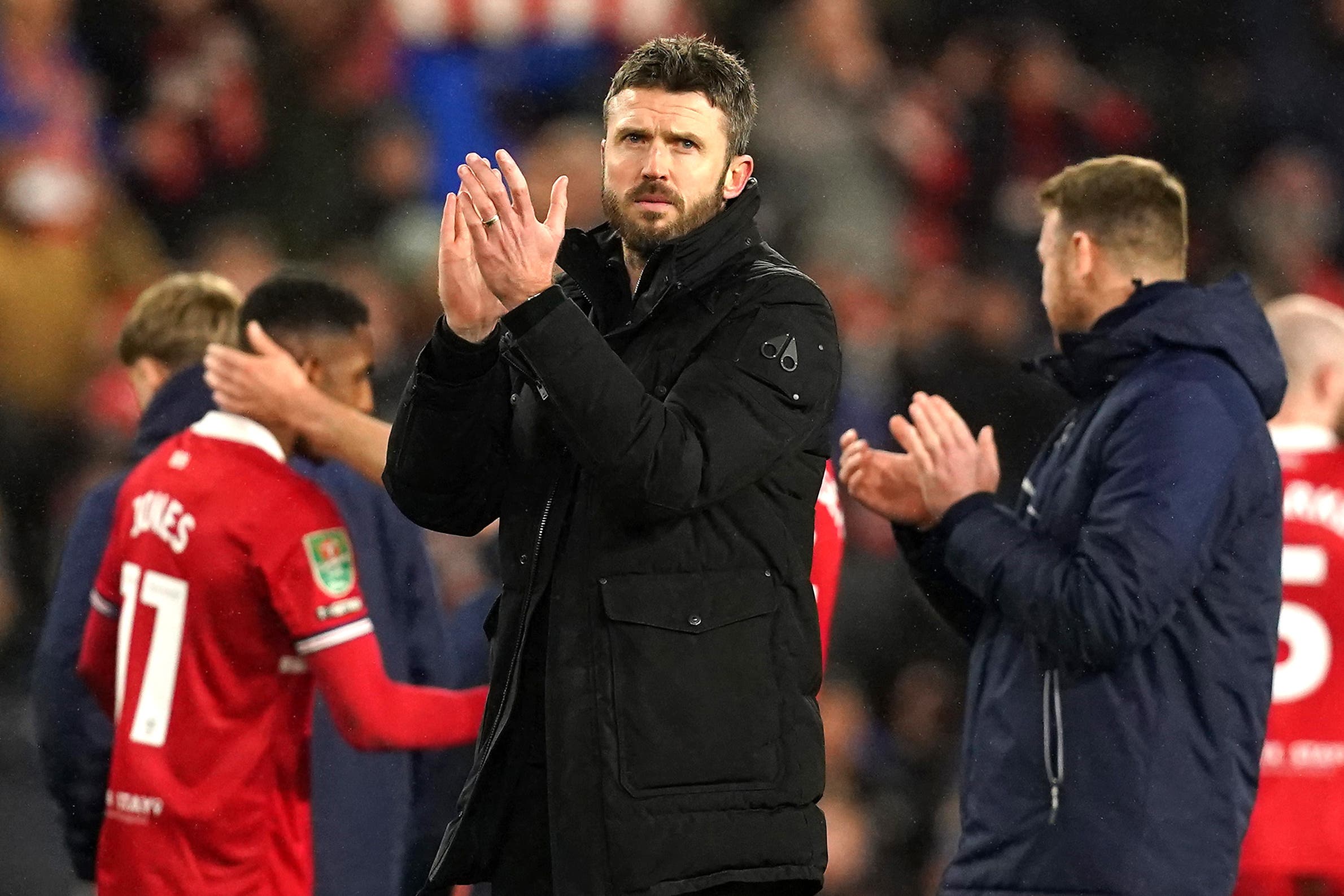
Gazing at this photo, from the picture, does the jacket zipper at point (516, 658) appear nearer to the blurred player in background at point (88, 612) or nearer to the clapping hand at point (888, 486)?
the clapping hand at point (888, 486)

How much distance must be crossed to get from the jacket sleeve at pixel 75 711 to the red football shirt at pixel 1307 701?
230 centimetres

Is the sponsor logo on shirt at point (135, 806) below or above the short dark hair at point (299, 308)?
below

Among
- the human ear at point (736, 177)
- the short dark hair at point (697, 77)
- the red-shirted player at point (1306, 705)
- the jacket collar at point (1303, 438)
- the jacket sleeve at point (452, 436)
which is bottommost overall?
the red-shirted player at point (1306, 705)

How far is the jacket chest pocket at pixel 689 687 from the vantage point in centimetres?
222

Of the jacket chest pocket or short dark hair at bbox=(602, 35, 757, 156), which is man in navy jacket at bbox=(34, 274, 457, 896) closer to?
short dark hair at bbox=(602, 35, 757, 156)

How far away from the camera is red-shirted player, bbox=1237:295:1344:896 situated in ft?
11.7

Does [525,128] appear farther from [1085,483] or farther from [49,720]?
[1085,483]

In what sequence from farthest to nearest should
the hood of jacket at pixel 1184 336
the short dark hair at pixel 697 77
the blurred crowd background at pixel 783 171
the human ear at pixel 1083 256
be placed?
the blurred crowd background at pixel 783 171 < the human ear at pixel 1083 256 < the hood of jacket at pixel 1184 336 < the short dark hair at pixel 697 77

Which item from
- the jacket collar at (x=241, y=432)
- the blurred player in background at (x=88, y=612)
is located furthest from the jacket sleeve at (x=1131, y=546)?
the blurred player in background at (x=88, y=612)

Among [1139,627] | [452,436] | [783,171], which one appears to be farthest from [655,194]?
[783,171]

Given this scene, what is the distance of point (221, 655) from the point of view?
10.2 feet

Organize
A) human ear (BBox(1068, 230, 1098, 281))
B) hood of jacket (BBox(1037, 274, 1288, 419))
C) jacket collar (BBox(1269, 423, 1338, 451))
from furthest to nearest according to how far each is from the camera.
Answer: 1. jacket collar (BBox(1269, 423, 1338, 451))
2. human ear (BBox(1068, 230, 1098, 281))
3. hood of jacket (BBox(1037, 274, 1288, 419))

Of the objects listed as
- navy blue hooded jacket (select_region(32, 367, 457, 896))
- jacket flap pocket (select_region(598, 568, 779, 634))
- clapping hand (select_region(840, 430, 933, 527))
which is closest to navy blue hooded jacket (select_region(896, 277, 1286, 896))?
clapping hand (select_region(840, 430, 933, 527))

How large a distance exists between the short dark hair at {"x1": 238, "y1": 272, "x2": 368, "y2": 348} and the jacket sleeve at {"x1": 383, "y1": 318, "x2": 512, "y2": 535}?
89 cm
